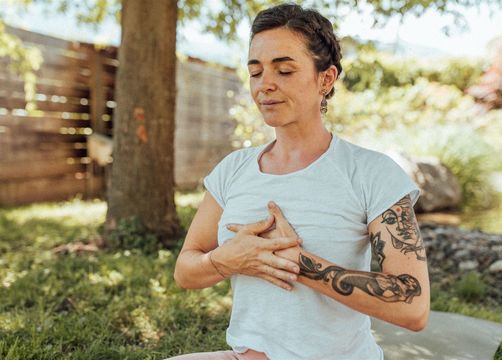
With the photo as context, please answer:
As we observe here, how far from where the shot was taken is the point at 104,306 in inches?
126

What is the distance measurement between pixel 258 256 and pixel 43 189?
19.9 feet

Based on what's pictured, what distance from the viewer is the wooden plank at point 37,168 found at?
21.3ft

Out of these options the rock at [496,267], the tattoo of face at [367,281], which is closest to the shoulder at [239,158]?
the tattoo of face at [367,281]

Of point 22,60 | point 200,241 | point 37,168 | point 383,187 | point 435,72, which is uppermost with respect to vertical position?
point 435,72

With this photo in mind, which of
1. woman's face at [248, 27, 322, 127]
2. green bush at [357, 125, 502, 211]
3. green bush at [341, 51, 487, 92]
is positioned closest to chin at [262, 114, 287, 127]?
woman's face at [248, 27, 322, 127]

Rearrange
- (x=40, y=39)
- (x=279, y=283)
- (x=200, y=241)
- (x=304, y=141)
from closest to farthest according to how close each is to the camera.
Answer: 1. (x=279, y=283)
2. (x=304, y=141)
3. (x=200, y=241)
4. (x=40, y=39)

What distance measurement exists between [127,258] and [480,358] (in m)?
2.61

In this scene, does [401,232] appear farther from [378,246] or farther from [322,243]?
[322,243]

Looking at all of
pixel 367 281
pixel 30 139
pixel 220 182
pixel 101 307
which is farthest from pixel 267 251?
pixel 30 139

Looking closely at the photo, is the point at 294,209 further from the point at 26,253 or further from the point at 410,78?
the point at 410,78

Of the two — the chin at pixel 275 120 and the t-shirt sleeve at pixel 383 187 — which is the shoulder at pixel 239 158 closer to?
the chin at pixel 275 120

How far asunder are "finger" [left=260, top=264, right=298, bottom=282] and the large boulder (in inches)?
227

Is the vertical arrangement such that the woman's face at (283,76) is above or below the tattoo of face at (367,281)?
above

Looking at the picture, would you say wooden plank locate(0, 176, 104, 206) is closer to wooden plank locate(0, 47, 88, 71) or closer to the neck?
wooden plank locate(0, 47, 88, 71)
